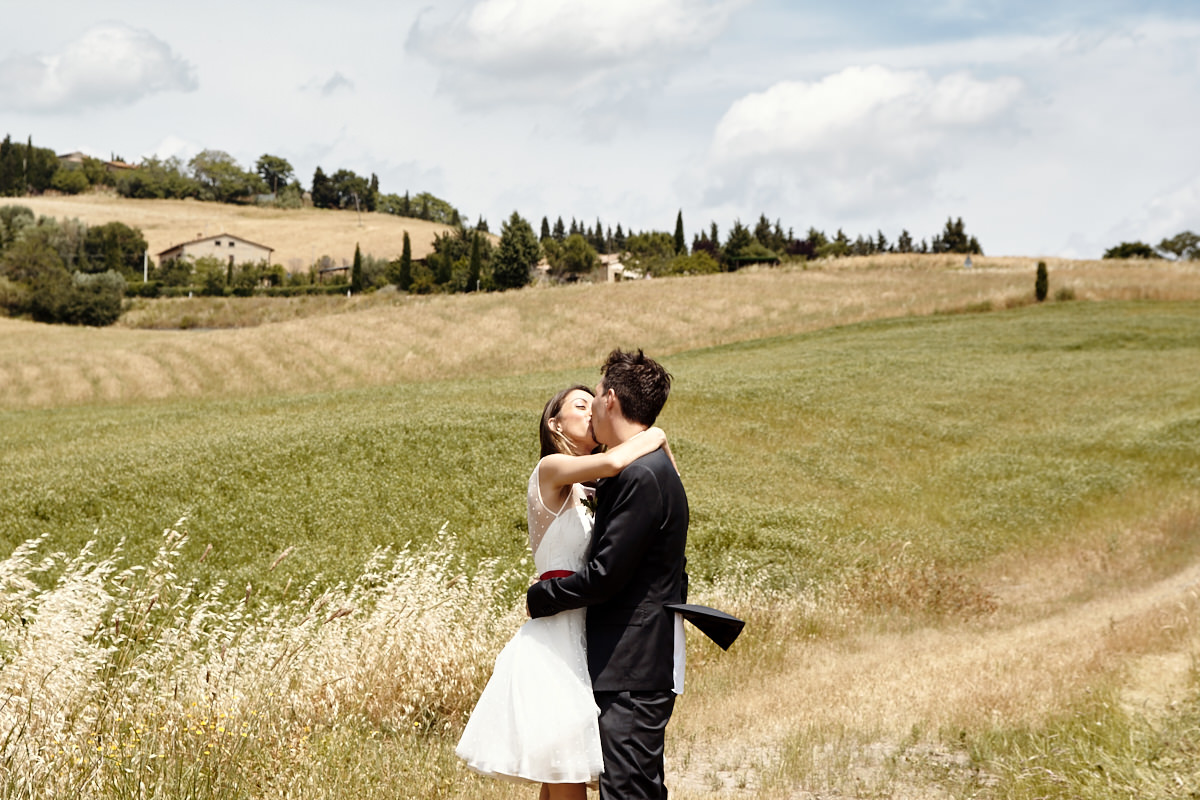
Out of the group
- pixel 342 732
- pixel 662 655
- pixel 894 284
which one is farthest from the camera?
pixel 894 284

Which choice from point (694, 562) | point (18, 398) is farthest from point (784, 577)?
point (18, 398)

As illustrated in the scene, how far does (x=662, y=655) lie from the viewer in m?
5.18

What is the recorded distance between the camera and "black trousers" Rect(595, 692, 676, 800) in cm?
500

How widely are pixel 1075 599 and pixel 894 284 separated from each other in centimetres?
5412

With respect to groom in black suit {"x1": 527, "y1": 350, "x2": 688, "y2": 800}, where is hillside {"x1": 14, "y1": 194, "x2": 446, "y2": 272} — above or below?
above

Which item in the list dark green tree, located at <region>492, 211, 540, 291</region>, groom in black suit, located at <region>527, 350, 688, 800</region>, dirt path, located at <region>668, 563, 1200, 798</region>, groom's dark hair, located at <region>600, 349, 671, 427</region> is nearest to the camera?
groom in black suit, located at <region>527, 350, 688, 800</region>

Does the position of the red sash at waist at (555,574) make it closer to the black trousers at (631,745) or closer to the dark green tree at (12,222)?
the black trousers at (631,745)

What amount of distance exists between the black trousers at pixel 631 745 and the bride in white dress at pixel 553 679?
0.27 feet

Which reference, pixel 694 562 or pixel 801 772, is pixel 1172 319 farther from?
pixel 801 772

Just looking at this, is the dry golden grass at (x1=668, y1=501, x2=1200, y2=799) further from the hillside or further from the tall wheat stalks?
the hillside

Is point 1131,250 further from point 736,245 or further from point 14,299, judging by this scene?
point 14,299

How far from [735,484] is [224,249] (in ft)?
435

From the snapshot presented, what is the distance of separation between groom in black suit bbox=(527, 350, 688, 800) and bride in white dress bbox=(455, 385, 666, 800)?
0.28ft

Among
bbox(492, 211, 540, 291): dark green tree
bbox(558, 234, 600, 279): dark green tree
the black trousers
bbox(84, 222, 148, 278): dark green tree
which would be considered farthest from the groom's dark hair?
bbox(84, 222, 148, 278): dark green tree
